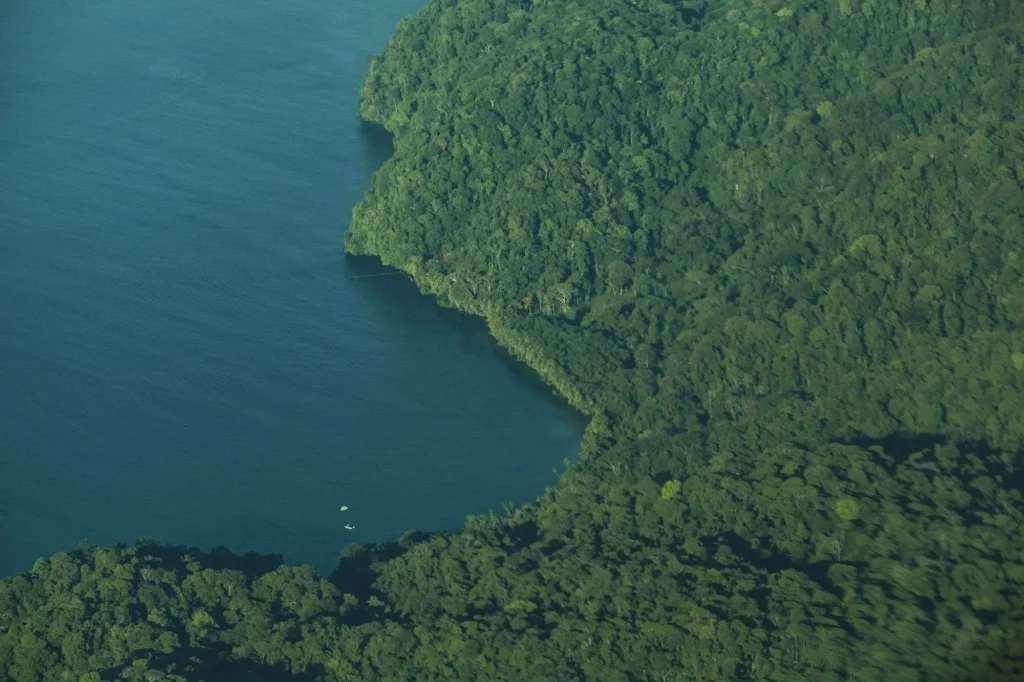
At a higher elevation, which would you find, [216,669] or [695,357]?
[695,357]

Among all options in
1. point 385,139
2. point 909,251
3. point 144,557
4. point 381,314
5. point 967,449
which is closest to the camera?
point 144,557

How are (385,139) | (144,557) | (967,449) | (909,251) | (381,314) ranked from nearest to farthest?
(144,557) → (967,449) → (909,251) → (381,314) → (385,139)

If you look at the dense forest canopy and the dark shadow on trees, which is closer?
the dark shadow on trees

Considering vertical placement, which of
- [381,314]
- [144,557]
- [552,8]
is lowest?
[144,557]

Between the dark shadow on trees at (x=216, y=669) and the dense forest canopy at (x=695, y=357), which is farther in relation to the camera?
the dense forest canopy at (x=695, y=357)

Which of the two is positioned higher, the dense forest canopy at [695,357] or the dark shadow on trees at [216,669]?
the dense forest canopy at [695,357]

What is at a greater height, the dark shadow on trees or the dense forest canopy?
the dense forest canopy

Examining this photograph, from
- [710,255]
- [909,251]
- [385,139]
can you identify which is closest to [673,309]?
[710,255]

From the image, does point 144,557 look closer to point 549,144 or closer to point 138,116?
point 549,144
